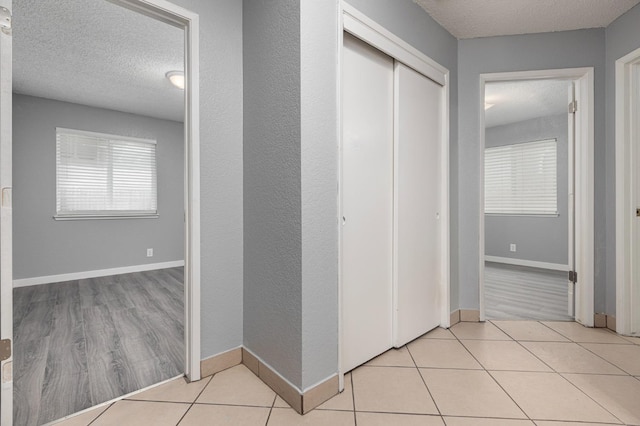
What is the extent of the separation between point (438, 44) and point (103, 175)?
16.2 feet

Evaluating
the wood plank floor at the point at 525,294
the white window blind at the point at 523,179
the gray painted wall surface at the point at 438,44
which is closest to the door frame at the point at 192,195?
the gray painted wall surface at the point at 438,44

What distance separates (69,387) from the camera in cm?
160

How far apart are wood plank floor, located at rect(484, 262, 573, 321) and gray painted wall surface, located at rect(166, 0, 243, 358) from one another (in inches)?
92.9

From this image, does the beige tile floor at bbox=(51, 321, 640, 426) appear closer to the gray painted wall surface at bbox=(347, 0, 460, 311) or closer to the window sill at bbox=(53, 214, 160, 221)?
the gray painted wall surface at bbox=(347, 0, 460, 311)

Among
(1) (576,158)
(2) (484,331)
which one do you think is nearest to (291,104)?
(2) (484,331)

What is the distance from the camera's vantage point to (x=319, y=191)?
148 cm

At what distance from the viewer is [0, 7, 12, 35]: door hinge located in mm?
1160

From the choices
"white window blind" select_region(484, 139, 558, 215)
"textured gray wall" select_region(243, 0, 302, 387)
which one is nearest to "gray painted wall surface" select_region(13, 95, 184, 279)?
"textured gray wall" select_region(243, 0, 302, 387)

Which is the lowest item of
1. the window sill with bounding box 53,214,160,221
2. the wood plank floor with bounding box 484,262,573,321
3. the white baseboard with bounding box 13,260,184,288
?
the wood plank floor with bounding box 484,262,573,321

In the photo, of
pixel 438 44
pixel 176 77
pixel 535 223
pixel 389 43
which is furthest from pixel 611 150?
pixel 176 77

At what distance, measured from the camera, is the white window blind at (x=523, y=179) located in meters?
4.75

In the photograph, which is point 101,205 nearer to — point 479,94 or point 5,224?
point 5,224

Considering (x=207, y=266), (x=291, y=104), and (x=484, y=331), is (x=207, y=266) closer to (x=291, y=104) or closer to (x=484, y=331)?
(x=291, y=104)

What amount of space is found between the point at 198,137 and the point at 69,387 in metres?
1.56
